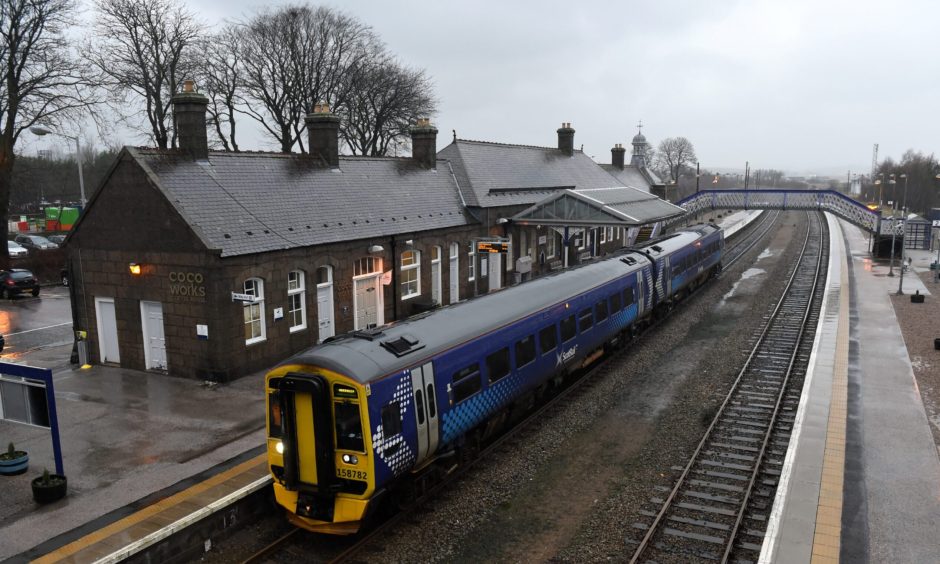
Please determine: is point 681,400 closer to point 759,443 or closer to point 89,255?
point 759,443

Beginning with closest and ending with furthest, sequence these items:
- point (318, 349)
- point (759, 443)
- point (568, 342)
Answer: point (318, 349) < point (759, 443) < point (568, 342)

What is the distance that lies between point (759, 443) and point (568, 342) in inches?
188

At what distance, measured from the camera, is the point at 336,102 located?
160 feet

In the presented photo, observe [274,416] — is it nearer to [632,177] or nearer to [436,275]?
[436,275]

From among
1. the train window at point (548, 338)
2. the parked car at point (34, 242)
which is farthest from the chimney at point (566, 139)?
the parked car at point (34, 242)

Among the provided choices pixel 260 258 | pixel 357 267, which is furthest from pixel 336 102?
pixel 260 258

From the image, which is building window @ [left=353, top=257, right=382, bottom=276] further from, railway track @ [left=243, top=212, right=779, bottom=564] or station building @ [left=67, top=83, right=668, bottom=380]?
railway track @ [left=243, top=212, right=779, bottom=564]

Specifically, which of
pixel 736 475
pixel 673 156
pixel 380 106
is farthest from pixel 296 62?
pixel 673 156

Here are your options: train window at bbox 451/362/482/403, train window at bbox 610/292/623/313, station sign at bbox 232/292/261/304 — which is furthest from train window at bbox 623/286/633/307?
station sign at bbox 232/292/261/304

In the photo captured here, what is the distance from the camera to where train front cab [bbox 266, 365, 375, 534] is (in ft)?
29.8

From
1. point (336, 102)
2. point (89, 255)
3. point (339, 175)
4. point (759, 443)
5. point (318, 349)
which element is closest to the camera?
point (318, 349)

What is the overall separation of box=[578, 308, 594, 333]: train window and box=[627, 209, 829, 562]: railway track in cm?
386

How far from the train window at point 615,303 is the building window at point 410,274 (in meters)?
8.11

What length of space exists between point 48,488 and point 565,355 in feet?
35.1
